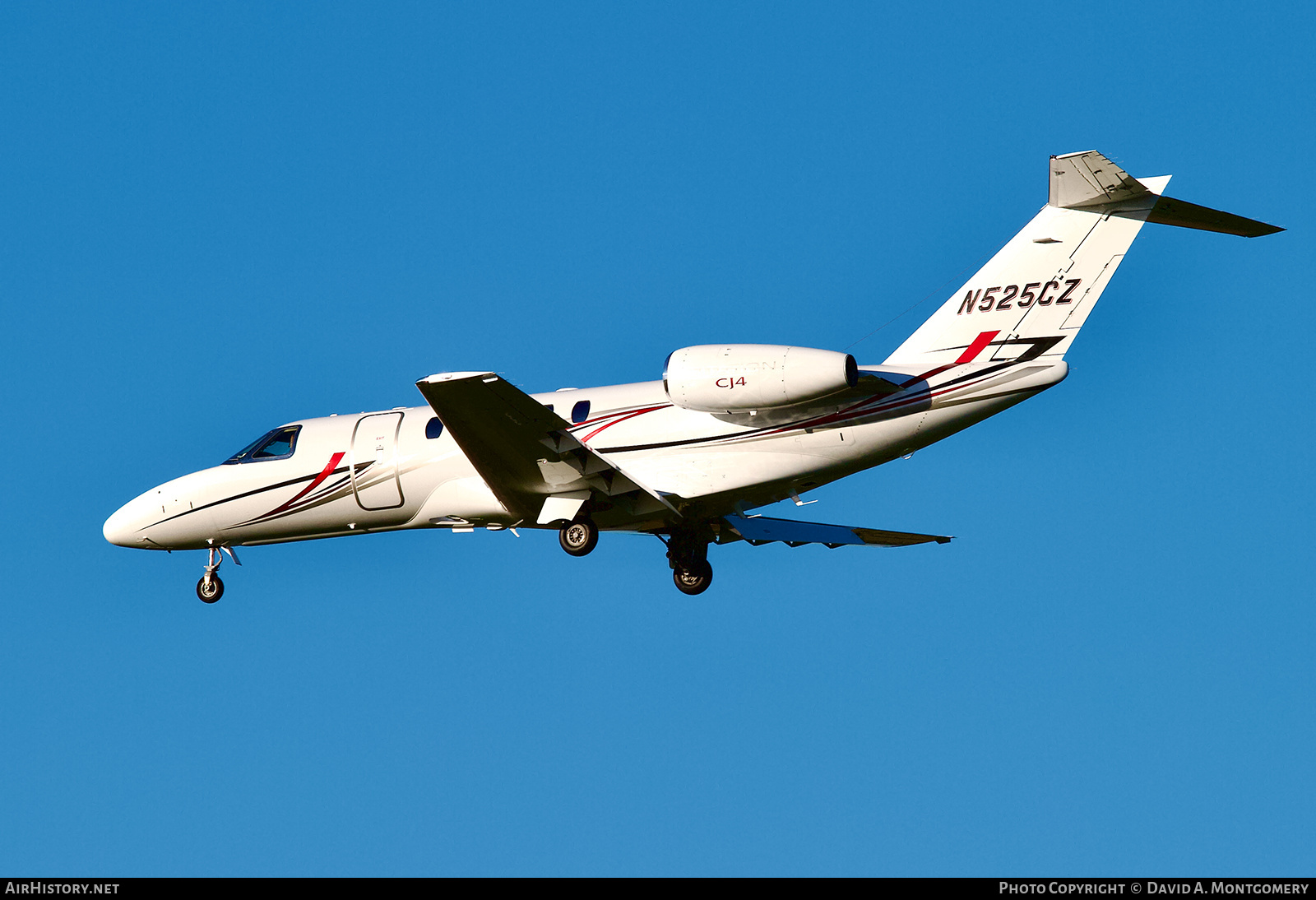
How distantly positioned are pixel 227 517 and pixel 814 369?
406 inches

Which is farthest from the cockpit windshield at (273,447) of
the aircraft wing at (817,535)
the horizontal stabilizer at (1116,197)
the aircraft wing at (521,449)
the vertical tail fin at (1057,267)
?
the horizontal stabilizer at (1116,197)

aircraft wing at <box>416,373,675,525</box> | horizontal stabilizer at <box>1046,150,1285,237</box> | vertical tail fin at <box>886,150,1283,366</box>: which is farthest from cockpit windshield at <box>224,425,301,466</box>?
horizontal stabilizer at <box>1046,150,1285,237</box>

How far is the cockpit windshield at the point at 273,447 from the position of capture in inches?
955

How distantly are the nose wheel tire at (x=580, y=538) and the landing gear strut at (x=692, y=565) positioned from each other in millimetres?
2575

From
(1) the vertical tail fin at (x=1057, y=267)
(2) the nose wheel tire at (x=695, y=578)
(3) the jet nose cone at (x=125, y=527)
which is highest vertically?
(1) the vertical tail fin at (x=1057, y=267)

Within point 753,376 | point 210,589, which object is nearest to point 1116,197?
point 753,376

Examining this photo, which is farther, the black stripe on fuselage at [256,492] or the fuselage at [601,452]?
the black stripe on fuselage at [256,492]

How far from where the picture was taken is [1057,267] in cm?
2050

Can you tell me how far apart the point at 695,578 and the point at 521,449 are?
14.7 feet

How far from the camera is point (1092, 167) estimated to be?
1962 cm

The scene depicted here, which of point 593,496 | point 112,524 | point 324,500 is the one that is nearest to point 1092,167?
point 593,496

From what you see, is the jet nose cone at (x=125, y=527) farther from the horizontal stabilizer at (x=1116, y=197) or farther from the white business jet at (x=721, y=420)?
the horizontal stabilizer at (x=1116, y=197)

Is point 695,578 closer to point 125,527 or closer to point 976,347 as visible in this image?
point 976,347
